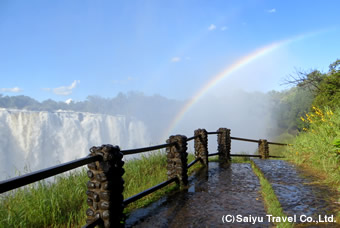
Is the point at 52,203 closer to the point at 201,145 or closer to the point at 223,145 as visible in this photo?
the point at 201,145

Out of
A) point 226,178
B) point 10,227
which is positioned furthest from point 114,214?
point 226,178

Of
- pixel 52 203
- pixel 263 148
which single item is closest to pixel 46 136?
pixel 263 148

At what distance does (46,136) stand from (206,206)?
40.2 metres

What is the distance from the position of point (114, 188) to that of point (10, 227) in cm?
180

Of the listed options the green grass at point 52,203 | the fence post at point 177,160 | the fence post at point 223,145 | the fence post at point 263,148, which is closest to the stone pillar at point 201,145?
the fence post at point 223,145

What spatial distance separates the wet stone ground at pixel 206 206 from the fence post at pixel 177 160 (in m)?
0.33

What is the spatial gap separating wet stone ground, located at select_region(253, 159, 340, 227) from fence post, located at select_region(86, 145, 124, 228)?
2.39m

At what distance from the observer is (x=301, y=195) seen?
14.6 ft

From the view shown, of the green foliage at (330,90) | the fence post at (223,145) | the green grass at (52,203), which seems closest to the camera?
the green grass at (52,203)

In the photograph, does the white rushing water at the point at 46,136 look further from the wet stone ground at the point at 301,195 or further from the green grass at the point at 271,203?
the green grass at the point at 271,203

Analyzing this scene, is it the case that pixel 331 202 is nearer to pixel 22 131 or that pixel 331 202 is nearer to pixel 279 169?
pixel 279 169

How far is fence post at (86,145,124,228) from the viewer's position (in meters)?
3.26

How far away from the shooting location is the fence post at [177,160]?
5730 millimetres

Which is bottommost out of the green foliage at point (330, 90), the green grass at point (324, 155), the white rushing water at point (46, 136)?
the white rushing water at point (46, 136)
